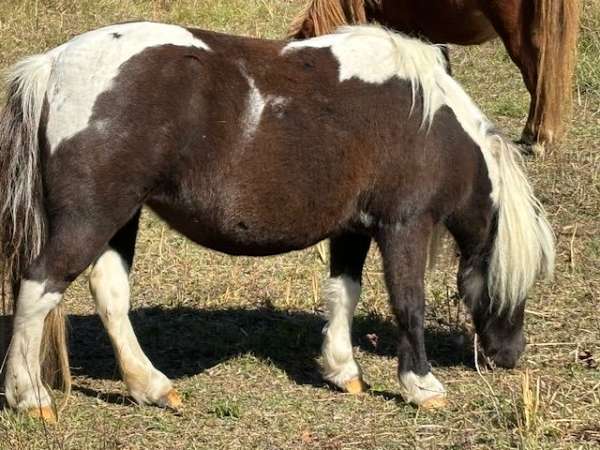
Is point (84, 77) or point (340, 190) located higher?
point (84, 77)

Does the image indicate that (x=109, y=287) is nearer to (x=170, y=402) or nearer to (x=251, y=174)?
(x=170, y=402)

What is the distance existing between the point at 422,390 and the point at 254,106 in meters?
1.28

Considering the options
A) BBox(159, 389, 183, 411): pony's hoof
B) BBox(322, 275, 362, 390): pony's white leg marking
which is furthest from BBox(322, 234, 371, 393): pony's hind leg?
BBox(159, 389, 183, 411): pony's hoof

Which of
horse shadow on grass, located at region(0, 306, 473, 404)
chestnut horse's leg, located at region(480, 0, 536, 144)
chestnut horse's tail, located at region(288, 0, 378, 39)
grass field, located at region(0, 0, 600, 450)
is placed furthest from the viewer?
chestnut horse's leg, located at region(480, 0, 536, 144)

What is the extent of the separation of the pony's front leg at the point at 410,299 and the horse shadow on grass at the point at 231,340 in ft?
1.50

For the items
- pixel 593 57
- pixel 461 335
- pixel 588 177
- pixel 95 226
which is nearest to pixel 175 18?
pixel 593 57

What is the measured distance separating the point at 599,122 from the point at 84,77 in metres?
4.84

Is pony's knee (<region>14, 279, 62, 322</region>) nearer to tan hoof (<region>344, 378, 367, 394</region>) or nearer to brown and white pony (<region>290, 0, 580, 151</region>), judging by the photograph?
tan hoof (<region>344, 378, 367, 394</region>)

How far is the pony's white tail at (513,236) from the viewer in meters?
5.14

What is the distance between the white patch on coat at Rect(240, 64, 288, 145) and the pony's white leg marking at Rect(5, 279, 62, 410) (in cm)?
91

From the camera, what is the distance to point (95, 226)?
4.49 metres

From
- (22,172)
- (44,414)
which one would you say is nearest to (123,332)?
(44,414)

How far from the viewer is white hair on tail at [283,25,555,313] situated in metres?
4.96

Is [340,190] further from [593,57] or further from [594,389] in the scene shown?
[593,57]
